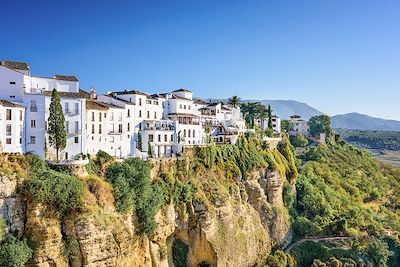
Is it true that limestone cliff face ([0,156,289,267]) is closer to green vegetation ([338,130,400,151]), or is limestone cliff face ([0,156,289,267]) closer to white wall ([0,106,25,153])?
white wall ([0,106,25,153])

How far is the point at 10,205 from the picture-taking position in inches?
1319

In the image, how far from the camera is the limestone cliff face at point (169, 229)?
1341 inches

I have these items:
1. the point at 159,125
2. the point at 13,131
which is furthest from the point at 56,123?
the point at 159,125

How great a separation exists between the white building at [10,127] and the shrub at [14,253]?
8.30 meters

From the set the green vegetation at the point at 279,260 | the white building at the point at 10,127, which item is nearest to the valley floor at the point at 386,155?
the green vegetation at the point at 279,260

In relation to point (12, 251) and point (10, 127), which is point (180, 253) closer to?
point (12, 251)

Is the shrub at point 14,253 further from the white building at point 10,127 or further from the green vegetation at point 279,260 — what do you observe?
the green vegetation at point 279,260

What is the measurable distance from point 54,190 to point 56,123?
283 inches

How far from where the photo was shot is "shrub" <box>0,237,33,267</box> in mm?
31062

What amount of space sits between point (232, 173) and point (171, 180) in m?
12.2

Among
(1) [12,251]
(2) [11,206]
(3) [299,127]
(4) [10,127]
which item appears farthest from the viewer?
(3) [299,127]

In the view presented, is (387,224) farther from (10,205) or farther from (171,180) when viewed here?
(10,205)

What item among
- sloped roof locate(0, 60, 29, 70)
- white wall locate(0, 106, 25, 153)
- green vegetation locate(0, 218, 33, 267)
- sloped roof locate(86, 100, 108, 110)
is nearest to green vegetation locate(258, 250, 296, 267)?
sloped roof locate(86, 100, 108, 110)

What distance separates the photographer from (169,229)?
151 ft
